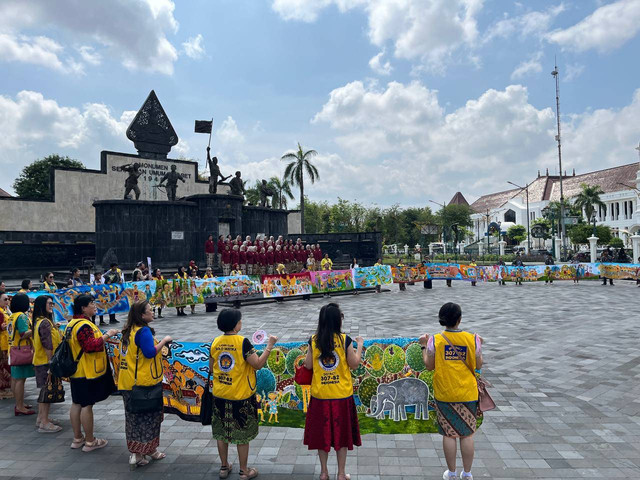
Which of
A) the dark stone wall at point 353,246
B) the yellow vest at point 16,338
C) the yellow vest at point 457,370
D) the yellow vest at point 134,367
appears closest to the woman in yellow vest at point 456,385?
the yellow vest at point 457,370

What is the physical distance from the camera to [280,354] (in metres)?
4.68

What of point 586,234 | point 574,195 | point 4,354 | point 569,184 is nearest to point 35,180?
point 4,354

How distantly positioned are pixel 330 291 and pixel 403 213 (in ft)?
195

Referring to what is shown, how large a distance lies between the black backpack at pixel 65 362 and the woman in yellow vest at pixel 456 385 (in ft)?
12.1

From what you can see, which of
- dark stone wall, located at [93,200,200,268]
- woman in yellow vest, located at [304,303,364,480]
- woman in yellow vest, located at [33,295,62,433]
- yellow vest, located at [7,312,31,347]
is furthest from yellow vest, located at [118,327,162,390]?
dark stone wall, located at [93,200,200,268]

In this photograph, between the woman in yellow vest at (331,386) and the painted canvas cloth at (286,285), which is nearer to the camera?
the woman in yellow vest at (331,386)

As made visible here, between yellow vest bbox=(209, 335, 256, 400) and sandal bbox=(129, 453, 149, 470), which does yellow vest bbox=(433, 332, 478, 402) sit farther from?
sandal bbox=(129, 453, 149, 470)

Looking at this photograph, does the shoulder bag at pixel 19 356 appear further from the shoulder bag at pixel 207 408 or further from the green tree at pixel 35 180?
the green tree at pixel 35 180

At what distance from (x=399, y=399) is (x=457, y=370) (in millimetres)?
1099

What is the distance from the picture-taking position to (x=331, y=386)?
3.70m

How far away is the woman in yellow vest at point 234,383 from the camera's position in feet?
12.7

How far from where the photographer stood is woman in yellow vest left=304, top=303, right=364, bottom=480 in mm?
3668

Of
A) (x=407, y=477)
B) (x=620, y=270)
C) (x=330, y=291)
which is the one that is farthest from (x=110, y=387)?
(x=620, y=270)

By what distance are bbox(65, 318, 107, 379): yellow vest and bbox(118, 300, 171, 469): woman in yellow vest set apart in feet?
1.64
